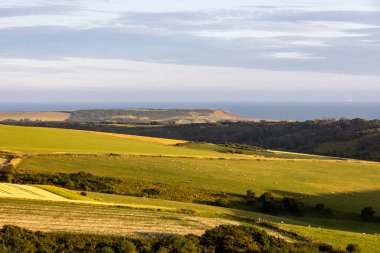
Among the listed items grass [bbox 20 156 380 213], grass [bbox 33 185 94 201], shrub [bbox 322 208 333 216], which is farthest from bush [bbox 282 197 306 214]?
grass [bbox 33 185 94 201]

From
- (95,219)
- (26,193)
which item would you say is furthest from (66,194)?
(95,219)

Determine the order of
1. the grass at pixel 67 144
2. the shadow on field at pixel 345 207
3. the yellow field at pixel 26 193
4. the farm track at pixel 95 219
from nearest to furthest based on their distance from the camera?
the farm track at pixel 95 219 < the yellow field at pixel 26 193 < the shadow on field at pixel 345 207 < the grass at pixel 67 144

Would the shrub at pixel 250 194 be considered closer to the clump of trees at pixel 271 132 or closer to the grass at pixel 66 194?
the grass at pixel 66 194

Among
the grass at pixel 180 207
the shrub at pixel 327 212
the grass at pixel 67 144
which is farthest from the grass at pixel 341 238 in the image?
the grass at pixel 67 144

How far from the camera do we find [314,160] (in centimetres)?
8388

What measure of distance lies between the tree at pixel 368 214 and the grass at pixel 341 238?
1258cm

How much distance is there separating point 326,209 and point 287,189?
8455 millimetres

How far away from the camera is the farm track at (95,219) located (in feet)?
102

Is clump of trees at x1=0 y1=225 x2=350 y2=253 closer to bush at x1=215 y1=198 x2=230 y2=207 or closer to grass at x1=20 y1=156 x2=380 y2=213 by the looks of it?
bush at x1=215 y1=198 x2=230 y2=207

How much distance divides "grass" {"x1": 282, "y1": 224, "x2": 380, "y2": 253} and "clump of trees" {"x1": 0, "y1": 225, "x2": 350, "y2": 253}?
211 cm

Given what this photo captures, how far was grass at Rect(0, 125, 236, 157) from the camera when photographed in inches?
2889

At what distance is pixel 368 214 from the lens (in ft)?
158

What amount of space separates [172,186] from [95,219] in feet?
71.4

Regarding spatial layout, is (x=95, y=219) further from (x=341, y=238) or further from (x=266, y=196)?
(x=266, y=196)
